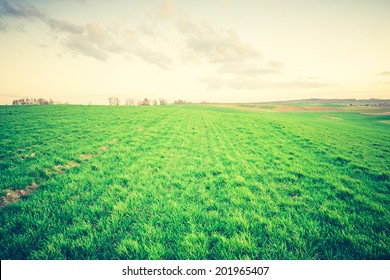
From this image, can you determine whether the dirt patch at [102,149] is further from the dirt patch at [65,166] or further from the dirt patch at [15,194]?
the dirt patch at [15,194]

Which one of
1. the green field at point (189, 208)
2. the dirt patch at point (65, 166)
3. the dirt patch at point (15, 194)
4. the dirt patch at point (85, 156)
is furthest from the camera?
the dirt patch at point (85, 156)

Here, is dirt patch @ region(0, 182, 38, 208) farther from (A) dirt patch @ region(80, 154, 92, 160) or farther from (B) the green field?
(A) dirt patch @ region(80, 154, 92, 160)

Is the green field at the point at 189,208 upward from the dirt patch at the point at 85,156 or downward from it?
downward

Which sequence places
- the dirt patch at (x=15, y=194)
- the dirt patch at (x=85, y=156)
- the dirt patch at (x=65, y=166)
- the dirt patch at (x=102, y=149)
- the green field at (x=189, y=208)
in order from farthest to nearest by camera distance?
the dirt patch at (x=102, y=149) → the dirt patch at (x=85, y=156) → the dirt patch at (x=65, y=166) → the dirt patch at (x=15, y=194) → the green field at (x=189, y=208)

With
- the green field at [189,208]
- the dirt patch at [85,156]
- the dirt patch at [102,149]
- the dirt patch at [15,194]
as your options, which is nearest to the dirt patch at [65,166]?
the green field at [189,208]

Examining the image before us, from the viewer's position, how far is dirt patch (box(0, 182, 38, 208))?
14.6 feet

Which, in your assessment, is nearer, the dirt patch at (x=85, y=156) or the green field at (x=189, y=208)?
the green field at (x=189, y=208)

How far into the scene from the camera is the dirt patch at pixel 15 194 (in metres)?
4.45

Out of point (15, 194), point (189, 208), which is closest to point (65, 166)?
point (15, 194)
